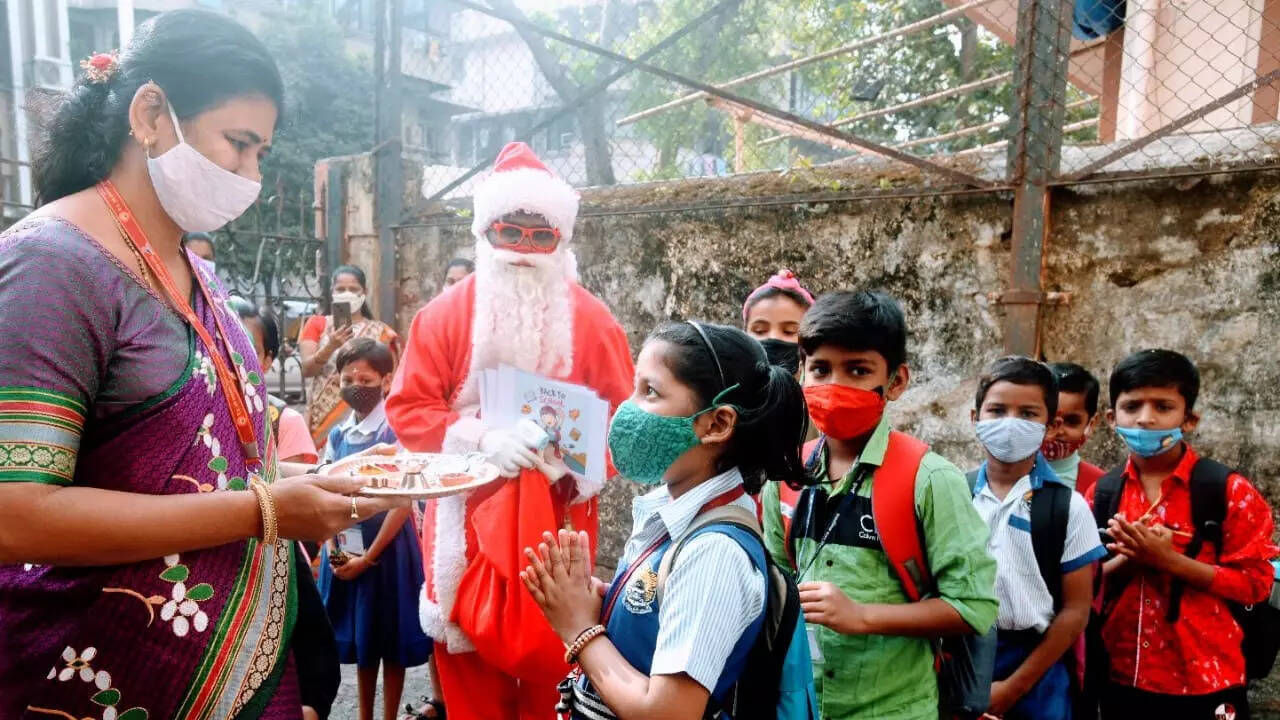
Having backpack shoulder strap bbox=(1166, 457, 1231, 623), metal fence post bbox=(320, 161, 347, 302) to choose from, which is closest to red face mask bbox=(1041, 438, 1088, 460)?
backpack shoulder strap bbox=(1166, 457, 1231, 623)

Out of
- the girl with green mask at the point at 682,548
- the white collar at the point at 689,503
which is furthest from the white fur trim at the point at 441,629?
the white collar at the point at 689,503

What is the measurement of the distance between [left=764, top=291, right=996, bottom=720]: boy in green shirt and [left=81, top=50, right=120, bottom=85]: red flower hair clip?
66.0 inches

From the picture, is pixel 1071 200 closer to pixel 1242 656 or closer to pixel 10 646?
pixel 1242 656

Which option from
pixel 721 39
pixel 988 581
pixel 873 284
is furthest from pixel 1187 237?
pixel 721 39

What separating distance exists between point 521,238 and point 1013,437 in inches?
77.7

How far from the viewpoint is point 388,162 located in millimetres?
5512

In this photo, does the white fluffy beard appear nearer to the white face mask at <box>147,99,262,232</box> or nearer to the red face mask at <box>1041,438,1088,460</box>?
the white face mask at <box>147,99,262,232</box>

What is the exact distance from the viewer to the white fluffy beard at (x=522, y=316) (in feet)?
10.8

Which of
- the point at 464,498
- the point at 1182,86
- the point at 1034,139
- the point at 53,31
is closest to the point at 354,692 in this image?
the point at 464,498

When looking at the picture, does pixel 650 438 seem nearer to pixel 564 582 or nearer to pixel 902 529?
pixel 564 582

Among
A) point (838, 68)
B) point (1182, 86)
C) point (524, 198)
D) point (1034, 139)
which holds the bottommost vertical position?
point (524, 198)

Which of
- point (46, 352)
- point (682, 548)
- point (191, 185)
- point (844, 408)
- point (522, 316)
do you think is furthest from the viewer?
point (522, 316)

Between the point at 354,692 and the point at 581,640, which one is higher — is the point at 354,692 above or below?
below

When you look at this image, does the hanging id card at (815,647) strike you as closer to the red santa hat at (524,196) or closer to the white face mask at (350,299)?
the red santa hat at (524,196)
